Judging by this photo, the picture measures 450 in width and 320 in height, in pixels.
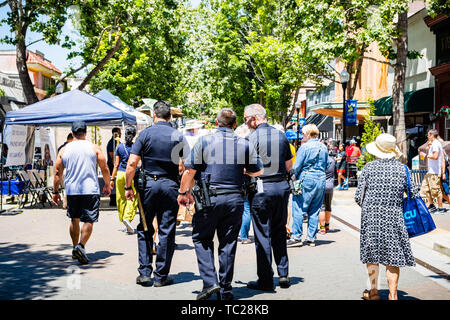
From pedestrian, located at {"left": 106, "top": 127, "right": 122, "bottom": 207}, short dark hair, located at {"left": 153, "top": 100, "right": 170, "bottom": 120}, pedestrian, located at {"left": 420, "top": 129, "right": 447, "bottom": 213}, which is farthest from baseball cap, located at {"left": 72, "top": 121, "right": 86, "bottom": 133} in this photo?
pedestrian, located at {"left": 420, "top": 129, "right": 447, "bottom": 213}

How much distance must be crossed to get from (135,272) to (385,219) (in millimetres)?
3187

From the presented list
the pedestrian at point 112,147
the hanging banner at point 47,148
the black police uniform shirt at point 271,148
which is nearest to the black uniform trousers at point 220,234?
the black police uniform shirt at point 271,148

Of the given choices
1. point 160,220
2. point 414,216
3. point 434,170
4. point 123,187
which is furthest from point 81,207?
point 434,170

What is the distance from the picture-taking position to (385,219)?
5.58m

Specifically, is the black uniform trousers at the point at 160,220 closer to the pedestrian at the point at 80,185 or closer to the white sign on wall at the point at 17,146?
the pedestrian at the point at 80,185

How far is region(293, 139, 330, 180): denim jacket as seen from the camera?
901 centimetres

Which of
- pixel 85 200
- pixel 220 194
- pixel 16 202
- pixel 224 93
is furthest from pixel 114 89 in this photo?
pixel 220 194

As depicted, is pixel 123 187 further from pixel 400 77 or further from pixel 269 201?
pixel 400 77

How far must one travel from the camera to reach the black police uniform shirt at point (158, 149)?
6520 millimetres

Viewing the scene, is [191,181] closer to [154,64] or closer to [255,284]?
[255,284]

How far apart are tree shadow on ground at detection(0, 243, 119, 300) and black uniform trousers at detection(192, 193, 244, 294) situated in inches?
65.8

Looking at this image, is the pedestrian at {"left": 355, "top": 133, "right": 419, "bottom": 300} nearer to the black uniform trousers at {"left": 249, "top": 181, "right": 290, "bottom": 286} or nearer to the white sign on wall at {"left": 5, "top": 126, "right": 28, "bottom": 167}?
the black uniform trousers at {"left": 249, "top": 181, "right": 290, "bottom": 286}

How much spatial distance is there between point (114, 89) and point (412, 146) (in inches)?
840

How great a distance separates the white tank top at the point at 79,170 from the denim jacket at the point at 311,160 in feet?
10.5
